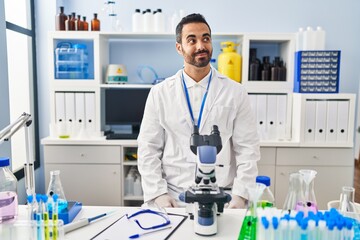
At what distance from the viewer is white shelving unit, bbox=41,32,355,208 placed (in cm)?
262

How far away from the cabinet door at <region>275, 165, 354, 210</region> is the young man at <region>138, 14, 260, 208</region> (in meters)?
1.03

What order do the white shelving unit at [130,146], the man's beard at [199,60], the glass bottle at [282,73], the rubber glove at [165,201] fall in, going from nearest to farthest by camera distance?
the rubber glove at [165,201] < the man's beard at [199,60] < the white shelving unit at [130,146] < the glass bottle at [282,73]

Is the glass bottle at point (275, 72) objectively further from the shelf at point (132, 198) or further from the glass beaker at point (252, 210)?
the glass beaker at point (252, 210)

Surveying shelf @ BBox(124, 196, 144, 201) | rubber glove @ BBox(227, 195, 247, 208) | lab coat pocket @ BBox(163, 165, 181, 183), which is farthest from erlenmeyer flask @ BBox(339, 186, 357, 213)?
shelf @ BBox(124, 196, 144, 201)

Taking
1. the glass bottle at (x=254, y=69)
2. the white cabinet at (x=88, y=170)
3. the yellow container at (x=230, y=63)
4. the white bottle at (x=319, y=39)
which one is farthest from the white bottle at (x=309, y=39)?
the white cabinet at (x=88, y=170)

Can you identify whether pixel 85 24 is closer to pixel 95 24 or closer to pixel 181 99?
pixel 95 24

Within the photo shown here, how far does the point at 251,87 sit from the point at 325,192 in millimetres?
1054

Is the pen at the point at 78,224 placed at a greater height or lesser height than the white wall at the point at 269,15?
lesser

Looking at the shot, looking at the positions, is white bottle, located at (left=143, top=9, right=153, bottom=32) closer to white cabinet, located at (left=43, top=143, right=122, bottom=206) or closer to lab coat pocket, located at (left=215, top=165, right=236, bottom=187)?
white cabinet, located at (left=43, top=143, right=122, bottom=206)

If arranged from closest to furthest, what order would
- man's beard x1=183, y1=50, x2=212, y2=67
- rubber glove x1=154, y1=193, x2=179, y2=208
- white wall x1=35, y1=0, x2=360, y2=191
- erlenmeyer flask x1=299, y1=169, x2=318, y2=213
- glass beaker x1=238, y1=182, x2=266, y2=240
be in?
glass beaker x1=238, y1=182, x2=266, y2=240, erlenmeyer flask x1=299, y1=169, x2=318, y2=213, rubber glove x1=154, y1=193, x2=179, y2=208, man's beard x1=183, y1=50, x2=212, y2=67, white wall x1=35, y1=0, x2=360, y2=191

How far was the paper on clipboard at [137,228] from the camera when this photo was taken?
1056 mm

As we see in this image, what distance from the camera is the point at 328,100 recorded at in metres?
2.61

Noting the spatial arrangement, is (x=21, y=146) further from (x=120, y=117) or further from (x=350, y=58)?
(x=350, y=58)

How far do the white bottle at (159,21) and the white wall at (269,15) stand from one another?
0.26m
